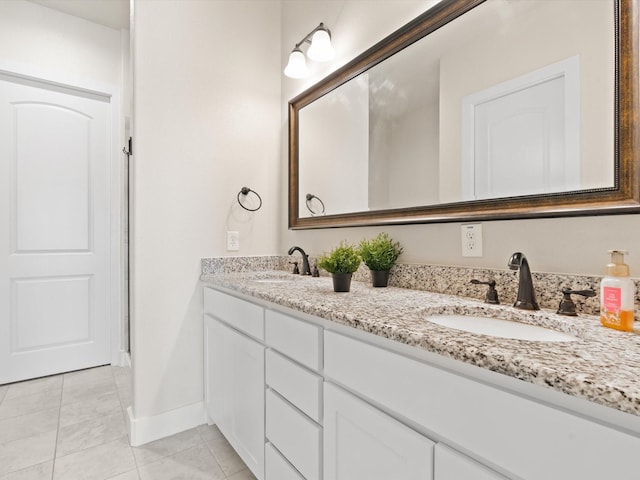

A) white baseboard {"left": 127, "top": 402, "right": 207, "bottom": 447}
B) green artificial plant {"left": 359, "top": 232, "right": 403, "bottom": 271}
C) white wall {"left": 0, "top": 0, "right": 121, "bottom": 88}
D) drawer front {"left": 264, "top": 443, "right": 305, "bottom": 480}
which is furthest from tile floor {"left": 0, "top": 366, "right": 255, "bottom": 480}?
white wall {"left": 0, "top": 0, "right": 121, "bottom": 88}

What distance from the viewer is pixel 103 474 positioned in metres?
1.49

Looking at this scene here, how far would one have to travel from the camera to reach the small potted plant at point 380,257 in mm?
1435

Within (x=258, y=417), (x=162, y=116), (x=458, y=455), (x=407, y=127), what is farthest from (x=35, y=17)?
(x=458, y=455)

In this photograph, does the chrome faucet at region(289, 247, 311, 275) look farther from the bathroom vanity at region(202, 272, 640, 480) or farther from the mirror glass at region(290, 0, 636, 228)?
the bathroom vanity at region(202, 272, 640, 480)

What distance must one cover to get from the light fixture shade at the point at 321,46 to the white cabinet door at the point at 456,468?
69.8 inches

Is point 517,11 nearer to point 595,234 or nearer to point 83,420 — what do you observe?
point 595,234

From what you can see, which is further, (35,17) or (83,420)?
(35,17)

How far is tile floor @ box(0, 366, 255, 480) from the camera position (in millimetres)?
1505

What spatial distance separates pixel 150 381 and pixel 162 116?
4.56ft

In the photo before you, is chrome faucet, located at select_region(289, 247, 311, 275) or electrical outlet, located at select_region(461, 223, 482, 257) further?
chrome faucet, located at select_region(289, 247, 311, 275)

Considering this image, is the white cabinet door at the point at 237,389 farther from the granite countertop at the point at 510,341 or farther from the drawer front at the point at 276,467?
the granite countertop at the point at 510,341

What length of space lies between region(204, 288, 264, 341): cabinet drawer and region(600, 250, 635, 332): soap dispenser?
101 cm

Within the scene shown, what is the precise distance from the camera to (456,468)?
605 millimetres

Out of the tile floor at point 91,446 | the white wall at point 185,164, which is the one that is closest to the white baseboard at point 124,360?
the tile floor at point 91,446
